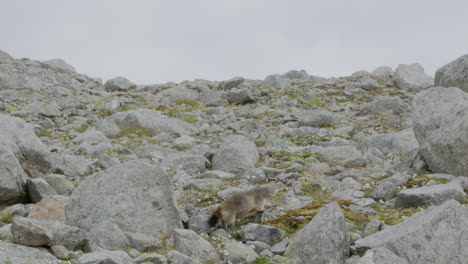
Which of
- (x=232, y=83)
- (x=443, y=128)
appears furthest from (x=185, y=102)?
(x=443, y=128)

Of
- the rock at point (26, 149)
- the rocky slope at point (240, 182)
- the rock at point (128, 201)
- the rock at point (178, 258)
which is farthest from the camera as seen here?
the rock at point (26, 149)

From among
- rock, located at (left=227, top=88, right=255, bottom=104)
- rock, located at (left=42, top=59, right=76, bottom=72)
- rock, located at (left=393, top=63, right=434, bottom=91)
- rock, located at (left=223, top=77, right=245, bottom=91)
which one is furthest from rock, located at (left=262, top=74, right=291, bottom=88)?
rock, located at (left=42, top=59, right=76, bottom=72)

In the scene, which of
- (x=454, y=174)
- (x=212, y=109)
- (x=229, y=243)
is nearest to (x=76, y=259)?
(x=229, y=243)

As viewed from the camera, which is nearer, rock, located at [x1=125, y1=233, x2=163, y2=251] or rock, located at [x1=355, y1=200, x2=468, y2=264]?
rock, located at [x1=355, y1=200, x2=468, y2=264]

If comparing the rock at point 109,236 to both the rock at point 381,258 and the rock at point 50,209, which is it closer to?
the rock at point 50,209

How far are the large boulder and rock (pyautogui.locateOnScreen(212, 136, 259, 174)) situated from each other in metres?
6.64

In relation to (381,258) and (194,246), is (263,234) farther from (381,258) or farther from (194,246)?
(381,258)

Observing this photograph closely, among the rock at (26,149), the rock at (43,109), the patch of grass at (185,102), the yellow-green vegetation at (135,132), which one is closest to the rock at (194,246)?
the rock at (26,149)

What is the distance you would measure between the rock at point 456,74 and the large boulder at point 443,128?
6.43 metres

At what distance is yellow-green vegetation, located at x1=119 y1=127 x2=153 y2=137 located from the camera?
27.4m

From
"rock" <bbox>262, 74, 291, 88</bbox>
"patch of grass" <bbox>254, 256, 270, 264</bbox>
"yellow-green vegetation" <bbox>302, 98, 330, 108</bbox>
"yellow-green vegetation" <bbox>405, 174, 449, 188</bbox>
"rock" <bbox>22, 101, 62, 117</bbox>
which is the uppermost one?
"rock" <bbox>262, 74, 291, 88</bbox>

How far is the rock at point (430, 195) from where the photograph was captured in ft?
42.1

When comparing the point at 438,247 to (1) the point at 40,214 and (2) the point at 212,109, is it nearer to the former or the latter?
(1) the point at 40,214

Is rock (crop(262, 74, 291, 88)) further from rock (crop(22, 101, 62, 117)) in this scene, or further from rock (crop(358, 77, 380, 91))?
rock (crop(22, 101, 62, 117))
